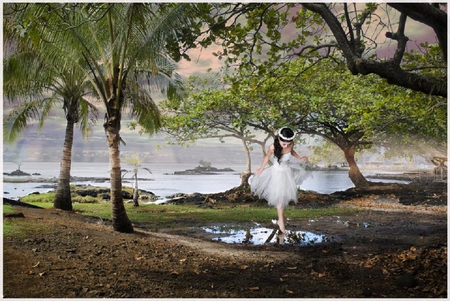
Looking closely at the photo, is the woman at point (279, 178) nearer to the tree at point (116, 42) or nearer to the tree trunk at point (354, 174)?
the tree at point (116, 42)

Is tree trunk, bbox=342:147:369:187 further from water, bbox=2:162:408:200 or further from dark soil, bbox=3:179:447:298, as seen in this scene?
dark soil, bbox=3:179:447:298

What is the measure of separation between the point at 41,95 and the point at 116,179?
364 cm

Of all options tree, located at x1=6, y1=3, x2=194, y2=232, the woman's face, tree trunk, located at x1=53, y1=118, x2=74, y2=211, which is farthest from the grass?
the woman's face

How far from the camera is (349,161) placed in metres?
12.6

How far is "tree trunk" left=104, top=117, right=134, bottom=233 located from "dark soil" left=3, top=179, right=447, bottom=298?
0.18m

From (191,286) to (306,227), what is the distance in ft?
11.9

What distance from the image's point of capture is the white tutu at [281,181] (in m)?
3.82

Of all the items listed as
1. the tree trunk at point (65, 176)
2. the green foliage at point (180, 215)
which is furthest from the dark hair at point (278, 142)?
the tree trunk at point (65, 176)

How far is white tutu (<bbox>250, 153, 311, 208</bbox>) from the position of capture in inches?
150

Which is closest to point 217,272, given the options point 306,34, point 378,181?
point 306,34

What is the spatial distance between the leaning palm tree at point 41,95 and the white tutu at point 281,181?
4313 millimetres

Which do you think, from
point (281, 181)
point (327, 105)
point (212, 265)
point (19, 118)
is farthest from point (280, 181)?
point (327, 105)

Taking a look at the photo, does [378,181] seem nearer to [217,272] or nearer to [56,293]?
[217,272]

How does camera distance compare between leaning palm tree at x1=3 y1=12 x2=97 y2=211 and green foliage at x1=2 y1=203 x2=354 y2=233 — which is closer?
leaning palm tree at x1=3 y1=12 x2=97 y2=211
